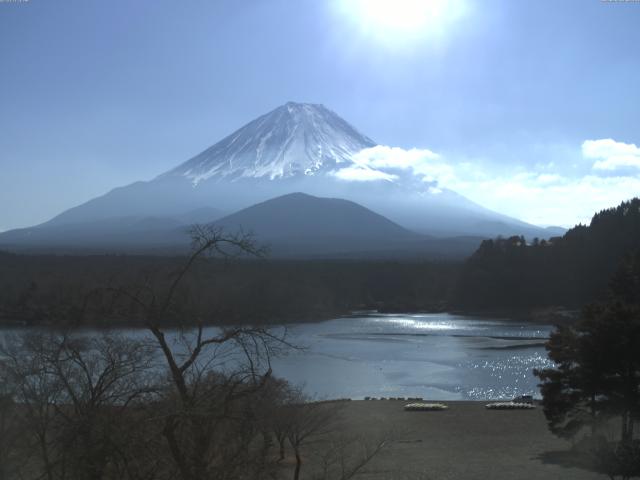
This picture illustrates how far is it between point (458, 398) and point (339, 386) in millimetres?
3306

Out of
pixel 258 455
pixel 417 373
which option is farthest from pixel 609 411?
pixel 417 373

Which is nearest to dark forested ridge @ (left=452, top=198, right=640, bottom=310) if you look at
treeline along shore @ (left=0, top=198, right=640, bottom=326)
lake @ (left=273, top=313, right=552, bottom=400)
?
treeline along shore @ (left=0, top=198, right=640, bottom=326)

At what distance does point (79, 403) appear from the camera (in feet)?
10.4

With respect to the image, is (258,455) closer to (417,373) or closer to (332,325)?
(417,373)

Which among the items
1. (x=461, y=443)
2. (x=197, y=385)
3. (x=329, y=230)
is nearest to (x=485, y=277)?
(x=461, y=443)

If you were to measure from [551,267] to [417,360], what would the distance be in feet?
80.4

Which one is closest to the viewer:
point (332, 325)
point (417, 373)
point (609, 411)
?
point (609, 411)

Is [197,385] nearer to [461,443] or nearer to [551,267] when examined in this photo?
[461,443]

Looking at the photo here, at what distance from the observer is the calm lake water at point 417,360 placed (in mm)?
18766

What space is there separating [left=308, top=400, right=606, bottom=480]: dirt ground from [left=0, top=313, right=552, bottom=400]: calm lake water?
237 cm

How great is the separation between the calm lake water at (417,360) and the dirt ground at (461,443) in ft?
7.77

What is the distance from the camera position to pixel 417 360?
81.0 ft

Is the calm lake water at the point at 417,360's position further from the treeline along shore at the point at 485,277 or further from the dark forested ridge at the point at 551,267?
the dark forested ridge at the point at 551,267

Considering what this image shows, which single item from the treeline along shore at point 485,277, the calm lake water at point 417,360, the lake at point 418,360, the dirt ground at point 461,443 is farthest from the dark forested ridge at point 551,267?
the dirt ground at point 461,443
